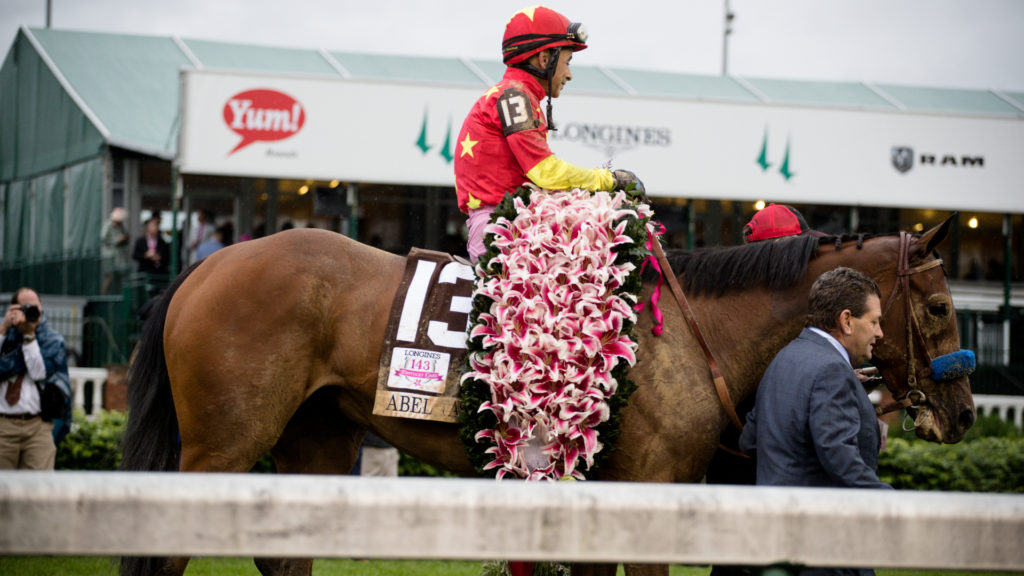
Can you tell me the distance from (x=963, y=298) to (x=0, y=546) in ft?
50.5

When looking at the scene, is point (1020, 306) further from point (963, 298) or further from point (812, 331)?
point (812, 331)

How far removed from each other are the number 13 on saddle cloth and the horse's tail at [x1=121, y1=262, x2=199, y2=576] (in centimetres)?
105

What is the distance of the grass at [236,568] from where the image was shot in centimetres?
600

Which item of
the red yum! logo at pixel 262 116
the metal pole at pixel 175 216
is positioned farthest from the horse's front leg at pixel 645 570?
the metal pole at pixel 175 216

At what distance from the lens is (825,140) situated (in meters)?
13.0

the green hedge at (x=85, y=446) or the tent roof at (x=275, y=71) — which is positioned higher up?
the tent roof at (x=275, y=71)

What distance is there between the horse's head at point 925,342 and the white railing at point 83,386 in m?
8.33

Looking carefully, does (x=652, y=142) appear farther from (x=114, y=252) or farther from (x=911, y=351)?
(x=911, y=351)

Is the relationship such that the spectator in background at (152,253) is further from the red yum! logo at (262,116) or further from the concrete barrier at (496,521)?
the concrete barrier at (496,521)

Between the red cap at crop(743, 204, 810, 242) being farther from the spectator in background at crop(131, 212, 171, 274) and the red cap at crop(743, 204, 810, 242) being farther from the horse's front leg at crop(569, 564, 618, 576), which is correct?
the spectator in background at crop(131, 212, 171, 274)

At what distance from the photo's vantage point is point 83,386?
397 inches

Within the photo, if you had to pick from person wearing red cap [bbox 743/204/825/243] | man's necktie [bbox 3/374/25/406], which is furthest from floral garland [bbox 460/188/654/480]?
man's necktie [bbox 3/374/25/406]

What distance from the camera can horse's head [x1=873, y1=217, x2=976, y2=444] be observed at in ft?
11.8

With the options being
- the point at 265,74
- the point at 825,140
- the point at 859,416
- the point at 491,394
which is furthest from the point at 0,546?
the point at 825,140
